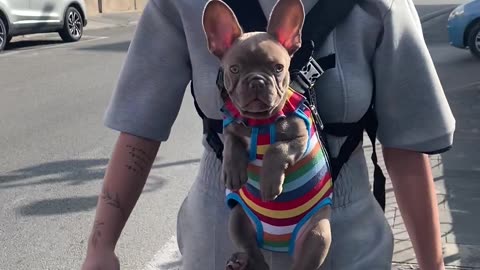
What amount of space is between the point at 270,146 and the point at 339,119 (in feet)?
1.07

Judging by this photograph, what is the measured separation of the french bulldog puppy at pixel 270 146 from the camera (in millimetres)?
1414

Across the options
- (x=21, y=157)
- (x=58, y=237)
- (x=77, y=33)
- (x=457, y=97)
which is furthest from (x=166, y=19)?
(x=77, y=33)

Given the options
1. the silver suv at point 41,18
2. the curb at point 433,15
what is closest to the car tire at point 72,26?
the silver suv at point 41,18

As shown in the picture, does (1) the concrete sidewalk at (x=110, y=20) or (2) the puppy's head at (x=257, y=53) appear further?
(1) the concrete sidewalk at (x=110, y=20)

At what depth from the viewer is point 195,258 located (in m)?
1.83

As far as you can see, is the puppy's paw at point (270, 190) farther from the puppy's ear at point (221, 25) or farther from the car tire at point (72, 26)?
the car tire at point (72, 26)

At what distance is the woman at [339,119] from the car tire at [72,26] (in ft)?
55.3

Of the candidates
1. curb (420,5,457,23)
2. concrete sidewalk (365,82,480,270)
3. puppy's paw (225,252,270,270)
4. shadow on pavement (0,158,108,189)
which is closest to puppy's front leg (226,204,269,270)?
→ puppy's paw (225,252,270,270)

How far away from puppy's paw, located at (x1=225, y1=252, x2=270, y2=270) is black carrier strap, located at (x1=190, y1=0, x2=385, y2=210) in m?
0.26

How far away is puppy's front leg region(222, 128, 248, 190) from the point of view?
4.76 feet

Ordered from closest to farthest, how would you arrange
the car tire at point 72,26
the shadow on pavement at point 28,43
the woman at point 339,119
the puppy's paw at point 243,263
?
the puppy's paw at point 243,263
the woman at point 339,119
the shadow on pavement at point 28,43
the car tire at point 72,26

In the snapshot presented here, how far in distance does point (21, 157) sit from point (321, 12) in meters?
6.12

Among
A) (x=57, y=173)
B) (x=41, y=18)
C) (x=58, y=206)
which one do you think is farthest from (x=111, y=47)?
(x=58, y=206)

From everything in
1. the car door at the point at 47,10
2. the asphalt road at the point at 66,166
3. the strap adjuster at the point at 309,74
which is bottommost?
the car door at the point at 47,10
